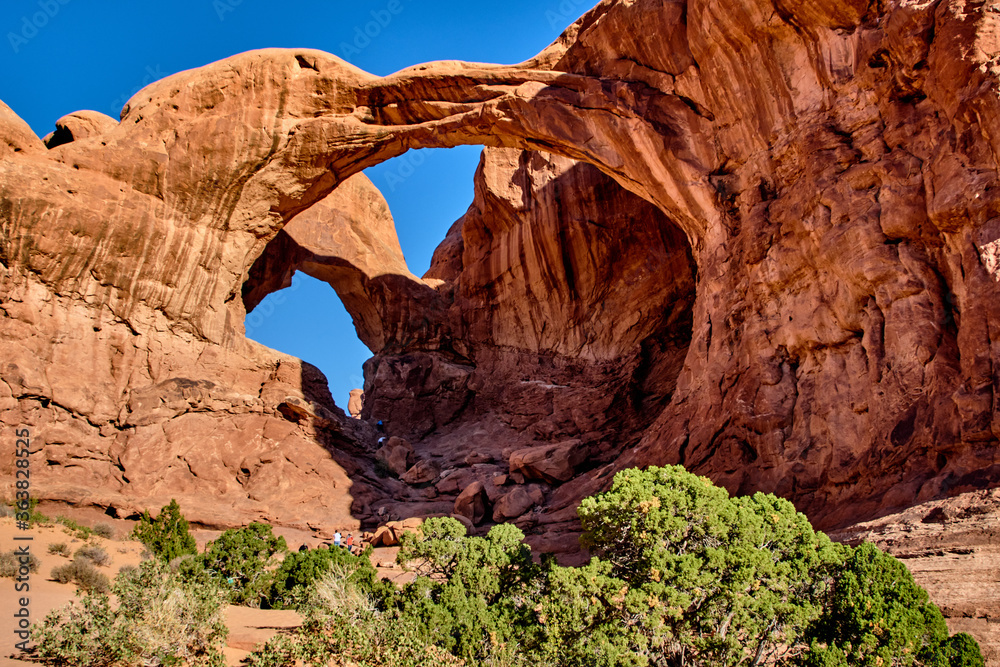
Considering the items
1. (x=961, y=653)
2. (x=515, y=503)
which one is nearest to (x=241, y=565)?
(x=515, y=503)

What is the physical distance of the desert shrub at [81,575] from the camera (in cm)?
1480

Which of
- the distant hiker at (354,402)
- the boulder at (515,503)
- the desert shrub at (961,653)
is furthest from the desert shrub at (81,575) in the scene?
the distant hiker at (354,402)

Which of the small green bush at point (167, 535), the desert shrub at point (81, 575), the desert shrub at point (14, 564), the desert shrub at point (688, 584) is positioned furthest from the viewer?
the small green bush at point (167, 535)

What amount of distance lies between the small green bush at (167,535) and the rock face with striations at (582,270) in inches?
76.1

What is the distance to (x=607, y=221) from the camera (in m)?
29.6

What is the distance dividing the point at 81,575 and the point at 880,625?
49.2 ft

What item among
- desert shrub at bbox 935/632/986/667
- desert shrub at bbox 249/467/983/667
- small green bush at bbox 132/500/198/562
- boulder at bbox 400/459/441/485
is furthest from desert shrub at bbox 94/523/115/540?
desert shrub at bbox 935/632/986/667

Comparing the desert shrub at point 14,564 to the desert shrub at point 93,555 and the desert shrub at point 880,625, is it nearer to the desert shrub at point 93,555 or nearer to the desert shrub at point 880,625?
the desert shrub at point 93,555

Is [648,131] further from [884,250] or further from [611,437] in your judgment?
[611,437]

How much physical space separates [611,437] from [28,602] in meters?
19.0

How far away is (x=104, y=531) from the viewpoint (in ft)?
62.4

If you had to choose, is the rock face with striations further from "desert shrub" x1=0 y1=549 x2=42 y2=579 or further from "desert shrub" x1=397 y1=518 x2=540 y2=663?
"desert shrub" x1=397 y1=518 x2=540 y2=663

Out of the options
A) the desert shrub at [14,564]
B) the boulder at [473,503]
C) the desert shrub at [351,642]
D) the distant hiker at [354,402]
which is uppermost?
the distant hiker at [354,402]

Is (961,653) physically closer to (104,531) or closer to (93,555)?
(93,555)
